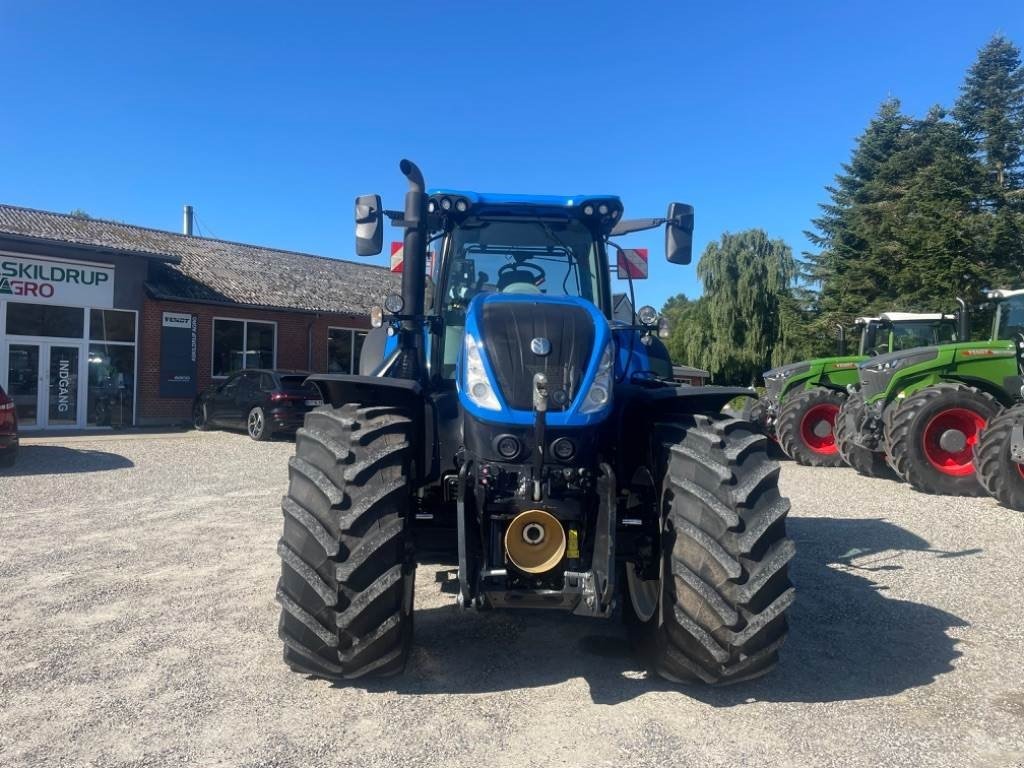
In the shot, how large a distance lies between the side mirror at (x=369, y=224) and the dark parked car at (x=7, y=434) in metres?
8.92

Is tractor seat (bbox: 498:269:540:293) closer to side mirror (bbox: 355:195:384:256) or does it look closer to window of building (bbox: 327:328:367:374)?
side mirror (bbox: 355:195:384:256)

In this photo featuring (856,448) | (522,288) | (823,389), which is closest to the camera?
(522,288)

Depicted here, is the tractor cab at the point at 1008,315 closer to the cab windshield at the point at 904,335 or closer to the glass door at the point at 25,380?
the cab windshield at the point at 904,335

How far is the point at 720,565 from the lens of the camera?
11.4 ft

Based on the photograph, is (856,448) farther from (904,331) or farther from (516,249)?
(516,249)

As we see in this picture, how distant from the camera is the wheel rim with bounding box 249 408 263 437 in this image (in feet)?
53.4

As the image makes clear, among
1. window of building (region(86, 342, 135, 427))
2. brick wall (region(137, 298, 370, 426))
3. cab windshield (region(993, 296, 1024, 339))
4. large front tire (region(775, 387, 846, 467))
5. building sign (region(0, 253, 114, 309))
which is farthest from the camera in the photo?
brick wall (region(137, 298, 370, 426))

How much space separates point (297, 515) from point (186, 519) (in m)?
5.03

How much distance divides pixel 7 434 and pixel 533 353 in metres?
10.4

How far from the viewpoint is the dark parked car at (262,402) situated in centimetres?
1591

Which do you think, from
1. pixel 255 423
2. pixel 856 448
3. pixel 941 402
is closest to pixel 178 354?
pixel 255 423

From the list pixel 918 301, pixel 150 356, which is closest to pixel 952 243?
pixel 918 301

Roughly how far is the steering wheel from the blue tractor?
2.48ft

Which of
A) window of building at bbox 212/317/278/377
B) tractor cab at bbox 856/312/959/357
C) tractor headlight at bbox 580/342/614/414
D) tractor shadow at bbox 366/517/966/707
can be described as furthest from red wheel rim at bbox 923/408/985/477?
window of building at bbox 212/317/278/377
